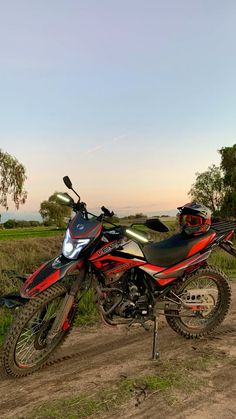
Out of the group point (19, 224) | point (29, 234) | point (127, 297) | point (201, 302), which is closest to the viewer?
point (127, 297)

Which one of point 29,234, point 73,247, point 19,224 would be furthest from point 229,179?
point 73,247

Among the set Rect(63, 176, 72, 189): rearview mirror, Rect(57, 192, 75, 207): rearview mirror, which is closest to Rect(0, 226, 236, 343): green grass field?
Rect(57, 192, 75, 207): rearview mirror

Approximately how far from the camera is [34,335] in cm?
421

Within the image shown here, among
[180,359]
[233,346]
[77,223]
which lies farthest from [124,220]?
[233,346]

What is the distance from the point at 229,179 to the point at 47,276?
47.7m

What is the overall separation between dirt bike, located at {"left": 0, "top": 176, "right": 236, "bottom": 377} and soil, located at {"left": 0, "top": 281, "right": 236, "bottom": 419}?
21 cm

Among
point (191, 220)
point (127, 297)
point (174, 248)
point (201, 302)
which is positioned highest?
point (191, 220)

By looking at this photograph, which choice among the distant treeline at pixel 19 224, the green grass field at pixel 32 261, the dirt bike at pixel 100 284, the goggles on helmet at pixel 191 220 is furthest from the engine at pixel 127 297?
the distant treeline at pixel 19 224

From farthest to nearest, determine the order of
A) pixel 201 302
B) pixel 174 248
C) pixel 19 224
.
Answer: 1. pixel 19 224
2. pixel 201 302
3. pixel 174 248

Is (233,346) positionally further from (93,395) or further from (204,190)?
(204,190)

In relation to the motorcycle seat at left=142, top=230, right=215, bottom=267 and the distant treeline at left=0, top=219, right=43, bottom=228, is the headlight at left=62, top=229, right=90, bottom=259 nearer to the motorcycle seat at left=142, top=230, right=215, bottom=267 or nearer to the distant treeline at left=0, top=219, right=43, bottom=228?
the motorcycle seat at left=142, top=230, right=215, bottom=267

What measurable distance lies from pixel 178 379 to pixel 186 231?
1.85m

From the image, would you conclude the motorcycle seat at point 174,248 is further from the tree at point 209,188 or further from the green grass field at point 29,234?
the tree at point 209,188

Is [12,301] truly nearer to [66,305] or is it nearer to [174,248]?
[66,305]
